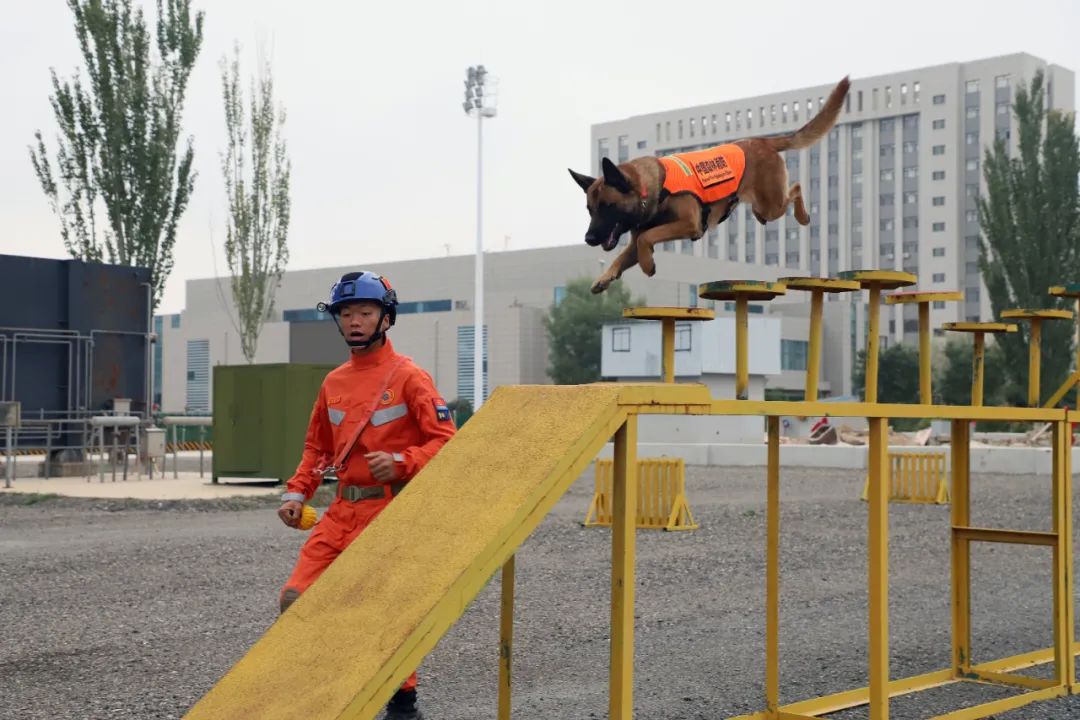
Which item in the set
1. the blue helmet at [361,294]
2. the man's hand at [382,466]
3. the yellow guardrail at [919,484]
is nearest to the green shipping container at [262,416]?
the yellow guardrail at [919,484]

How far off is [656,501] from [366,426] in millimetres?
11439

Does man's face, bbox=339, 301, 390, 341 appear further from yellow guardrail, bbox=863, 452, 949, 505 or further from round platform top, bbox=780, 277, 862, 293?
yellow guardrail, bbox=863, 452, 949, 505

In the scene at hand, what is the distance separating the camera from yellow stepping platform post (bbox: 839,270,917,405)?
17.7 feet

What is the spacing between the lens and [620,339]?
56.3m

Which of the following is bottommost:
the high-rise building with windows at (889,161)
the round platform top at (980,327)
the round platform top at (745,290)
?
the round platform top at (980,327)

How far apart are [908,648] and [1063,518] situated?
1.76 m

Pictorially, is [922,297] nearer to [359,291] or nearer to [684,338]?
[359,291]

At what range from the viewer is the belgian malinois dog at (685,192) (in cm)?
521

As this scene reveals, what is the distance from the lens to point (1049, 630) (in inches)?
358

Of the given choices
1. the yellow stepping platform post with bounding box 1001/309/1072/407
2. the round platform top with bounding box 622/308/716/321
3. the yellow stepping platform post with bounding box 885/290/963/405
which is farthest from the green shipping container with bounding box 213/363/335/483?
the round platform top with bounding box 622/308/716/321

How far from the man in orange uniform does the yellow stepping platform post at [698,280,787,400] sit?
114cm

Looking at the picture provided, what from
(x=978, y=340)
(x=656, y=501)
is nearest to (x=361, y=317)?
(x=978, y=340)

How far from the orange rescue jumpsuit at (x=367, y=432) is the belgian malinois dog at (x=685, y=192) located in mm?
847

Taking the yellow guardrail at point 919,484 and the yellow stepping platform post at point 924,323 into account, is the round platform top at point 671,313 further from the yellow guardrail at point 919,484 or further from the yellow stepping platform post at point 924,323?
the yellow guardrail at point 919,484
